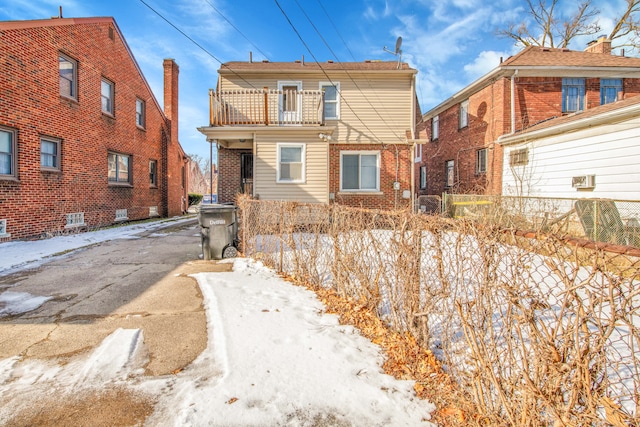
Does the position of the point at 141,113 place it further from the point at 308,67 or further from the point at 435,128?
the point at 435,128

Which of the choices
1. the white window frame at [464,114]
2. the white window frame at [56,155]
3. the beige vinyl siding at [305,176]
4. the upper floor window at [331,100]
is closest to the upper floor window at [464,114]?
the white window frame at [464,114]

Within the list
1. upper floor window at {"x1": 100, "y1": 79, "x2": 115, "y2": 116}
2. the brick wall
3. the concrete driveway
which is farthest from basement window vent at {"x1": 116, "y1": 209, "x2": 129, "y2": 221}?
the brick wall

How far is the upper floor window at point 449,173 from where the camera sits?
16844mm

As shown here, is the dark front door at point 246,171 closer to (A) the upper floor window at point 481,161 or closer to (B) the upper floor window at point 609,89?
(A) the upper floor window at point 481,161

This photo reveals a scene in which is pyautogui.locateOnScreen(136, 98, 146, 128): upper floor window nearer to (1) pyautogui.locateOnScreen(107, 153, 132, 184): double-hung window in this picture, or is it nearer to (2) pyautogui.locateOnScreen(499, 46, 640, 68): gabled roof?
(1) pyautogui.locateOnScreen(107, 153, 132, 184): double-hung window

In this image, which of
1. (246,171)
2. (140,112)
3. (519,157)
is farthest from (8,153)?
(519,157)

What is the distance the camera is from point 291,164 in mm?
11680

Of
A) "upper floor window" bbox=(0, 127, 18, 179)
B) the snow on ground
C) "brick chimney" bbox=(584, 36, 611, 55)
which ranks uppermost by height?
"brick chimney" bbox=(584, 36, 611, 55)

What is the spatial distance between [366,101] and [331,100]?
140cm

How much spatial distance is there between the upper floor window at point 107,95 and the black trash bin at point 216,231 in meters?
8.92

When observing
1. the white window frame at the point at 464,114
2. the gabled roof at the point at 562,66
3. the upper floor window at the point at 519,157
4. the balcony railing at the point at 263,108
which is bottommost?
the upper floor window at the point at 519,157

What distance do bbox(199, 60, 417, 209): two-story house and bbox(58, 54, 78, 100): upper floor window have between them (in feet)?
15.1

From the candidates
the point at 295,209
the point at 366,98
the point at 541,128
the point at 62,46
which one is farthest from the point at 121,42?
the point at 541,128

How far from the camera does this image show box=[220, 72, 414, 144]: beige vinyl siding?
1275cm
